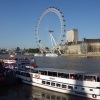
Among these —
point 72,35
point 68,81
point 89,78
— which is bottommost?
point 68,81

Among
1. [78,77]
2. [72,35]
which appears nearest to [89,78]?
[78,77]

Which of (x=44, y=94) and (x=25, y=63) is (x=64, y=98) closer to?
(x=44, y=94)

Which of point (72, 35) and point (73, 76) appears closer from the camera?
point (73, 76)

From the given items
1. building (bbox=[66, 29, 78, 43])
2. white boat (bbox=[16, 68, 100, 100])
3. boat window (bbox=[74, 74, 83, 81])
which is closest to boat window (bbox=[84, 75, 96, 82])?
white boat (bbox=[16, 68, 100, 100])

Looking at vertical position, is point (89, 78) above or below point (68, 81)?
above

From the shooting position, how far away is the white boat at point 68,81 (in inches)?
641

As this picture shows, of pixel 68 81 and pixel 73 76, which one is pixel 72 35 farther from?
pixel 68 81

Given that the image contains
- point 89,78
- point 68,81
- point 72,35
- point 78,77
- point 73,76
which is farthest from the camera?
point 72,35

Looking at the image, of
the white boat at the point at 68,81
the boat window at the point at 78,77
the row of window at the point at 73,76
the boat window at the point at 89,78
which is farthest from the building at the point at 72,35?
the boat window at the point at 89,78

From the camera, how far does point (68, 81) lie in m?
17.8

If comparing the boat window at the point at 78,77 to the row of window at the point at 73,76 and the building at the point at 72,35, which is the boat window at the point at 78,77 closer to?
the row of window at the point at 73,76

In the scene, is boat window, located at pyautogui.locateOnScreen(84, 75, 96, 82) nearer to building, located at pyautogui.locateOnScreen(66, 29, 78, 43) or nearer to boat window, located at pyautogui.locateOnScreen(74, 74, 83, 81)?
boat window, located at pyautogui.locateOnScreen(74, 74, 83, 81)

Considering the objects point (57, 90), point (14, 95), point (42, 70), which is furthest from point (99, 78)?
point (14, 95)

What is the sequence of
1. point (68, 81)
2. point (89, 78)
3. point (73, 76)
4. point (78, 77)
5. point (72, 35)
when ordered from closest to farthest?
point (89, 78) → point (68, 81) → point (78, 77) → point (73, 76) → point (72, 35)
